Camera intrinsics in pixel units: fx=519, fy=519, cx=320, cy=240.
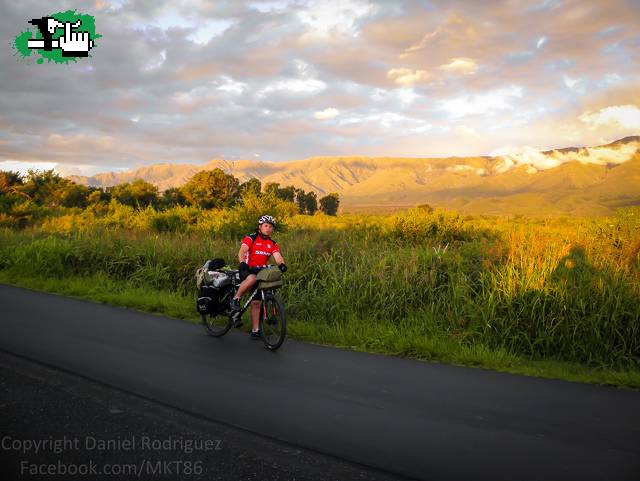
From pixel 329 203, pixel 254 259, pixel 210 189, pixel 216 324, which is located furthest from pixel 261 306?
pixel 329 203

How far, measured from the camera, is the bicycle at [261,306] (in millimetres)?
8062

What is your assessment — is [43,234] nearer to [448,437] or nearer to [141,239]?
[141,239]

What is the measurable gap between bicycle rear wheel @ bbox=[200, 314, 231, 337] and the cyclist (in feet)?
0.90

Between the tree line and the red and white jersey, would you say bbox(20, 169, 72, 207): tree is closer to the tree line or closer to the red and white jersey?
the tree line

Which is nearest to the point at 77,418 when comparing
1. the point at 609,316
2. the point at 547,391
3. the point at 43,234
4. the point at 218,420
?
the point at 218,420

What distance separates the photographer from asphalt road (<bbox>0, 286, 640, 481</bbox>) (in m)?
4.30

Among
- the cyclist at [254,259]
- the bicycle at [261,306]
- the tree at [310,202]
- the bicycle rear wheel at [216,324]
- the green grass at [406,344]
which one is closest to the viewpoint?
the green grass at [406,344]

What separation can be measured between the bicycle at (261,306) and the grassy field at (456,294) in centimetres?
93

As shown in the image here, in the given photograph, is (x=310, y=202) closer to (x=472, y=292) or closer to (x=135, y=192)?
(x=135, y=192)

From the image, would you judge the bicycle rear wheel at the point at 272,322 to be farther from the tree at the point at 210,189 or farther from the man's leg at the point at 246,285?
the tree at the point at 210,189

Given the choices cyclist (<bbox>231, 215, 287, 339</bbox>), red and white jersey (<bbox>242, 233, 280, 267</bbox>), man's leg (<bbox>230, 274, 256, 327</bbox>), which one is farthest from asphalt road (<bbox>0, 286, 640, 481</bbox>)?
red and white jersey (<bbox>242, 233, 280, 267</bbox>)

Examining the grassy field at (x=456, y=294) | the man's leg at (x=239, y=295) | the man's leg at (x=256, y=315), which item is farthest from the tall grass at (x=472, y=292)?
Result: the man's leg at (x=239, y=295)

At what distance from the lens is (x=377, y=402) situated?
5.62 metres

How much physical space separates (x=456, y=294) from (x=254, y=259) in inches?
145
